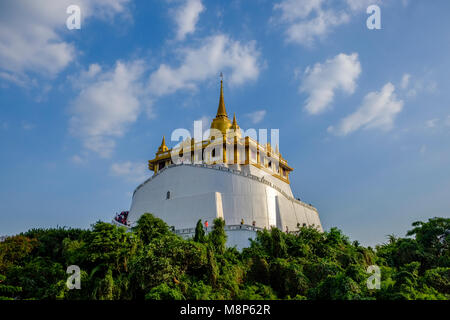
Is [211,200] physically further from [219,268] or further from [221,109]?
[221,109]

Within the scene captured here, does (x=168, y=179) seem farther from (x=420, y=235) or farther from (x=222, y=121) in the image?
(x=420, y=235)

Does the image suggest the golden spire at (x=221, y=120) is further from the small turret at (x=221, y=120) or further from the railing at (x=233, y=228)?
the railing at (x=233, y=228)

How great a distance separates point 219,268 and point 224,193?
40.1 feet

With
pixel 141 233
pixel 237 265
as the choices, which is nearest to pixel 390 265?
pixel 237 265

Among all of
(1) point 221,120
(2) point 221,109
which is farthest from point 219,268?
(2) point 221,109

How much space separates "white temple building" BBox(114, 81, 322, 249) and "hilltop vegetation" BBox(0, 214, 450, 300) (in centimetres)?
496

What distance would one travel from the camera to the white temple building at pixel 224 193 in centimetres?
3134

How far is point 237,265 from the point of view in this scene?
21.7 meters

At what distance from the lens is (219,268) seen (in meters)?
20.5

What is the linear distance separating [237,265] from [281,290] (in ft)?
8.62

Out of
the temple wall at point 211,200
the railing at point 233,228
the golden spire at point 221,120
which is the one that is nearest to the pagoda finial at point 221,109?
the golden spire at point 221,120

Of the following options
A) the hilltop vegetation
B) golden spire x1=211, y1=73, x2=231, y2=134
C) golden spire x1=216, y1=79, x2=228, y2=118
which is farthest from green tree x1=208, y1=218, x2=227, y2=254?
golden spire x1=216, y1=79, x2=228, y2=118

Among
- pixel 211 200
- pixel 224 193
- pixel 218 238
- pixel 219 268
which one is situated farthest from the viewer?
pixel 224 193
